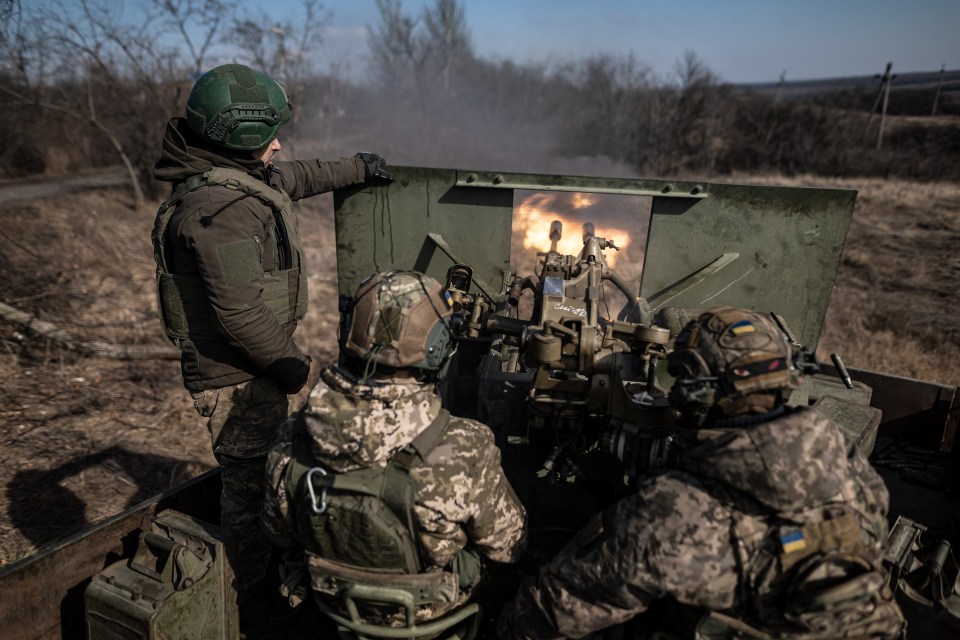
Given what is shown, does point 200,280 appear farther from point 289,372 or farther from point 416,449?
point 416,449

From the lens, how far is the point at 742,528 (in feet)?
6.72

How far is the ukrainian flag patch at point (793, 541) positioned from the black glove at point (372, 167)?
3633 millimetres

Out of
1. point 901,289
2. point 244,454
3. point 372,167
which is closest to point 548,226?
point 372,167

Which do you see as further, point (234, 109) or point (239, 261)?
point (234, 109)

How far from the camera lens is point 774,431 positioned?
203 cm

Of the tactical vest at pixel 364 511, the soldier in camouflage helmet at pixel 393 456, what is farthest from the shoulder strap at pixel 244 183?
the tactical vest at pixel 364 511

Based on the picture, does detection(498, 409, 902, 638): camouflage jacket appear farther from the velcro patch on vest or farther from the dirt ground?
the dirt ground

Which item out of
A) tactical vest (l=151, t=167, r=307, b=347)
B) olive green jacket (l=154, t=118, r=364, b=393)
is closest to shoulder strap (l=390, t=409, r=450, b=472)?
olive green jacket (l=154, t=118, r=364, b=393)

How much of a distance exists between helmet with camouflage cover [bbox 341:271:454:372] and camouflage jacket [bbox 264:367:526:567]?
10cm

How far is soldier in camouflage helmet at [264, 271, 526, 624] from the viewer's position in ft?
7.27

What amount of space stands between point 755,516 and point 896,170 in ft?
97.7

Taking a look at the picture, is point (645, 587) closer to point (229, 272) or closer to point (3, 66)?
point (229, 272)

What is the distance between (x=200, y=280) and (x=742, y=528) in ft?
8.74

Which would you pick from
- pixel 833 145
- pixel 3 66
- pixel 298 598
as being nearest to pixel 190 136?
pixel 298 598
